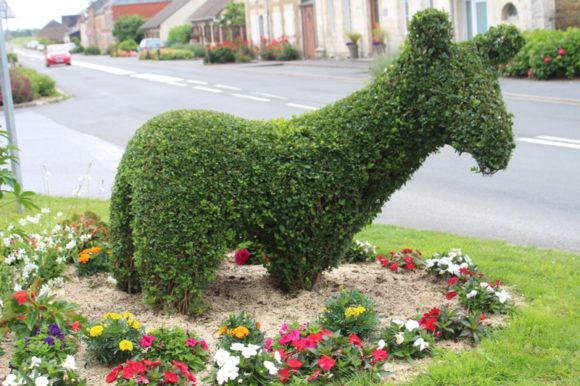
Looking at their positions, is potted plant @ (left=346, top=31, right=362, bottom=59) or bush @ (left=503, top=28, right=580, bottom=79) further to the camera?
potted plant @ (left=346, top=31, right=362, bottom=59)

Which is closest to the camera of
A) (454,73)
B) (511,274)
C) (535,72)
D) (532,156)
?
(454,73)

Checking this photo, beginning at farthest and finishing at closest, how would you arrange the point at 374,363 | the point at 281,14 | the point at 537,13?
1. the point at 281,14
2. the point at 537,13
3. the point at 374,363

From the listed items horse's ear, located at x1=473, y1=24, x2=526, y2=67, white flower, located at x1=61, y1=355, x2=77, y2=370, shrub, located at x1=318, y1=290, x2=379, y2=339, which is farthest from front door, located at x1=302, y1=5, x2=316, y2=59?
white flower, located at x1=61, y1=355, x2=77, y2=370

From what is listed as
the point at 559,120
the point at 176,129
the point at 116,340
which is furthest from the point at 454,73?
the point at 559,120

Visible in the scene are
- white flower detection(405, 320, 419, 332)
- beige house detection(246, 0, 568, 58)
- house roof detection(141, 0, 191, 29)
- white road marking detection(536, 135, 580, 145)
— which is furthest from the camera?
house roof detection(141, 0, 191, 29)

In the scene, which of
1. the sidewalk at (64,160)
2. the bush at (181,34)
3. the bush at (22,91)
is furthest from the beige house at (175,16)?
the sidewalk at (64,160)

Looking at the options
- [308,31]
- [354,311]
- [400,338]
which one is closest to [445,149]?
[354,311]

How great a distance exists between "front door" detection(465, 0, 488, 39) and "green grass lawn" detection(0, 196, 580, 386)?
2592 cm

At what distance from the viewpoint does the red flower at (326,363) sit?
16.7 feet

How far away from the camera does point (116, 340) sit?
548 cm

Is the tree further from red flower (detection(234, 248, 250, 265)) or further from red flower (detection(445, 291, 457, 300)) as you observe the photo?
red flower (detection(445, 291, 457, 300))

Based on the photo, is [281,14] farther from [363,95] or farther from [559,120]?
[363,95]

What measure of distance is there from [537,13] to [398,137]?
25.0 metres

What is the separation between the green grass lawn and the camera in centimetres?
508
